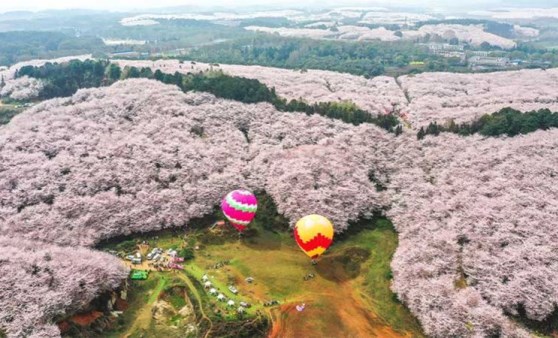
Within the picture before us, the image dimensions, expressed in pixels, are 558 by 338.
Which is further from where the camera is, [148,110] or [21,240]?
[148,110]

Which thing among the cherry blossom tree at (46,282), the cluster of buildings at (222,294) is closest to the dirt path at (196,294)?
the cluster of buildings at (222,294)

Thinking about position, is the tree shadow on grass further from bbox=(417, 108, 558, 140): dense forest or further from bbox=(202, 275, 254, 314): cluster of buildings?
bbox=(417, 108, 558, 140): dense forest

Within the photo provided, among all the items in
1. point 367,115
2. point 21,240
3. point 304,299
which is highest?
point 367,115

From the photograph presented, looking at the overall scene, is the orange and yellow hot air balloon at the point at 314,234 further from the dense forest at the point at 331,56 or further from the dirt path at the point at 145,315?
the dense forest at the point at 331,56

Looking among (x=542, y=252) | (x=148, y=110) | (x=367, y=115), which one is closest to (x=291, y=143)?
(x=367, y=115)

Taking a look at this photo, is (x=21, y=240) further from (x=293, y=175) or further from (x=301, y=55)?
(x=301, y=55)

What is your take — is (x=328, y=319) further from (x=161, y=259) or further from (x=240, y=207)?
(x=161, y=259)

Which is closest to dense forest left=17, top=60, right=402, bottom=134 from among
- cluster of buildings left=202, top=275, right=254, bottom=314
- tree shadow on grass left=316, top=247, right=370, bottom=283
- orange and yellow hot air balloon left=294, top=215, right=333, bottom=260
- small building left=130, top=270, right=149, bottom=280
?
tree shadow on grass left=316, top=247, right=370, bottom=283
